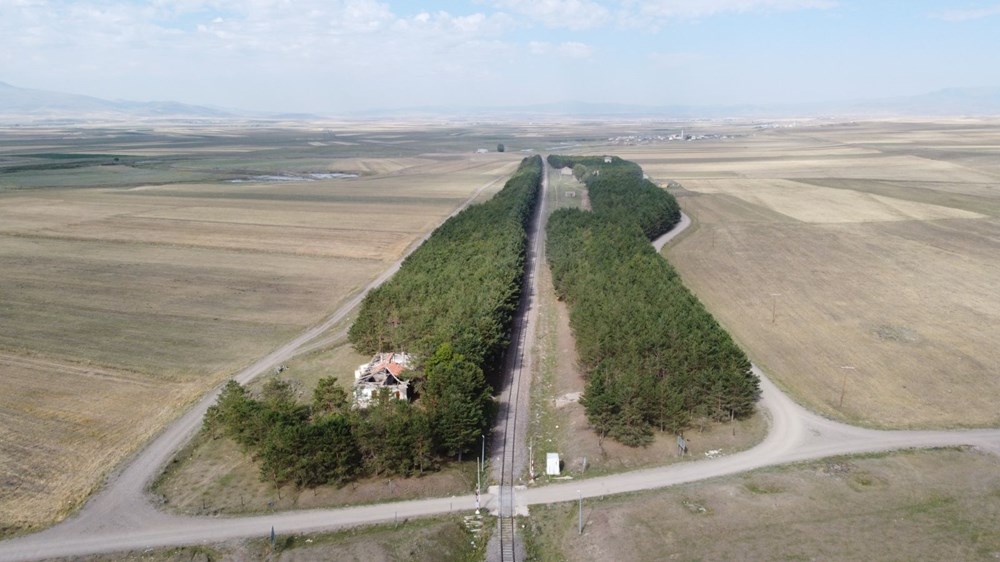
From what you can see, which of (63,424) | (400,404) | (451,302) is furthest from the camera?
(451,302)

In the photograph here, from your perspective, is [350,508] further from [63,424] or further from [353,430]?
[63,424]

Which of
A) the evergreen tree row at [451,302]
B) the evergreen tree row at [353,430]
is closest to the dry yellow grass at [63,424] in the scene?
the evergreen tree row at [353,430]

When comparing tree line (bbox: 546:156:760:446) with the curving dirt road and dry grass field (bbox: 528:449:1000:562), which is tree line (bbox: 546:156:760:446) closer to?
the curving dirt road

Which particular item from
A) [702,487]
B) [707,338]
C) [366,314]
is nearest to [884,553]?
[702,487]

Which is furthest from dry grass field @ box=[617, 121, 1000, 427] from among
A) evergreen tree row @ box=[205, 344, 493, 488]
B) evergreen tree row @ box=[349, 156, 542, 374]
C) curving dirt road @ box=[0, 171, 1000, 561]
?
evergreen tree row @ box=[205, 344, 493, 488]

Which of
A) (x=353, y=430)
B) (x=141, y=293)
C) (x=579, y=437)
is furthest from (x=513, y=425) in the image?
(x=141, y=293)

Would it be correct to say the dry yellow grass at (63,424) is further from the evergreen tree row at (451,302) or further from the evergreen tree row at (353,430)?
the evergreen tree row at (451,302)

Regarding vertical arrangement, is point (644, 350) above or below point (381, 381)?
above
